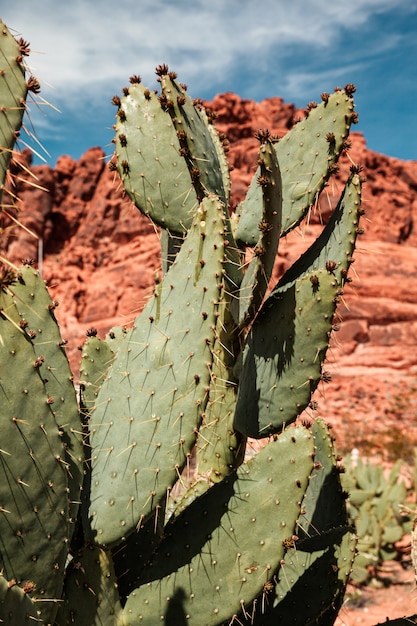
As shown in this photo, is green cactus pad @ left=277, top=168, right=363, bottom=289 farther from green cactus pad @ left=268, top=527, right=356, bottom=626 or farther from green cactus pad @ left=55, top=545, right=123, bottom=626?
green cactus pad @ left=55, top=545, right=123, bottom=626

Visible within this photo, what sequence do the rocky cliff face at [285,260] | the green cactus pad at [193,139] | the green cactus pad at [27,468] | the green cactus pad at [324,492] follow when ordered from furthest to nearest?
the rocky cliff face at [285,260]
the green cactus pad at [324,492]
the green cactus pad at [193,139]
the green cactus pad at [27,468]

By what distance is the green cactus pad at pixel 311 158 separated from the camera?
2.29 meters

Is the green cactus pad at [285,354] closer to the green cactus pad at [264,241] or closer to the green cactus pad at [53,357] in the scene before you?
the green cactus pad at [264,241]

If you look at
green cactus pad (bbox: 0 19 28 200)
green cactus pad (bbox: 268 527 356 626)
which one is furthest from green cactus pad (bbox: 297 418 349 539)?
green cactus pad (bbox: 0 19 28 200)

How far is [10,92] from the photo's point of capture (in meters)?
1.29

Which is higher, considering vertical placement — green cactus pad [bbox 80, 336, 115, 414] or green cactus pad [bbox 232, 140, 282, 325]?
green cactus pad [bbox 232, 140, 282, 325]

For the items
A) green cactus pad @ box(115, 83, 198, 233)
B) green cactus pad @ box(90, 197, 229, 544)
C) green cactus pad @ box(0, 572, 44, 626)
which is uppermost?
green cactus pad @ box(115, 83, 198, 233)

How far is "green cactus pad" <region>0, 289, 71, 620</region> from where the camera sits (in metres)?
1.37

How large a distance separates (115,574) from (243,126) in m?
22.8

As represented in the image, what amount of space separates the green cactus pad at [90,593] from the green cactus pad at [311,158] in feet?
3.77

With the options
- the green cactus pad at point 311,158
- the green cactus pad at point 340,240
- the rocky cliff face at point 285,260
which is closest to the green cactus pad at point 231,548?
the green cactus pad at point 340,240

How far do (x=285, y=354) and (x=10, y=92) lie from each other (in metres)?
1.08

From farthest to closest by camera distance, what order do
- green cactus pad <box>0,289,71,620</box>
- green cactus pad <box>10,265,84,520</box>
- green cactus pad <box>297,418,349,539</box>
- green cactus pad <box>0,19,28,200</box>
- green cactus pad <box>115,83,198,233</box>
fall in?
1. green cactus pad <box>297,418,349,539</box>
2. green cactus pad <box>115,83,198,233</box>
3. green cactus pad <box>10,265,84,520</box>
4. green cactus pad <box>0,289,71,620</box>
5. green cactus pad <box>0,19,28,200</box>

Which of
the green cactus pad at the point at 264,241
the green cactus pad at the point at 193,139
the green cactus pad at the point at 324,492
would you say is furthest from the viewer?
the green cactus pad at the point at 324,492
